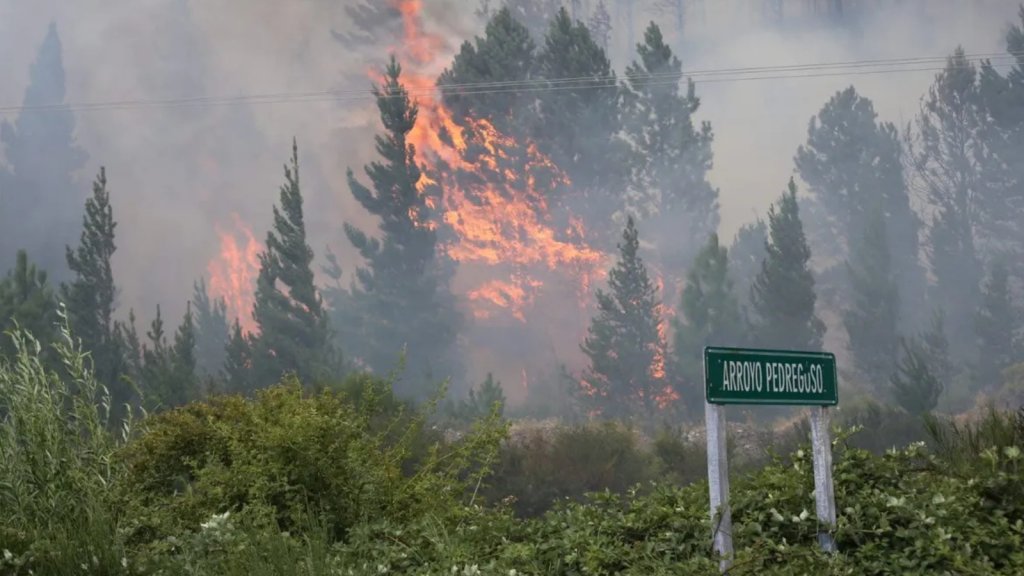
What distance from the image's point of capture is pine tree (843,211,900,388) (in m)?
48.3

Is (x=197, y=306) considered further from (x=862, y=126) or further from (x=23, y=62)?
(x=862, y=126)

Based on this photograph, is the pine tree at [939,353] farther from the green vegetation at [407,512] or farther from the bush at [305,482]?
the bush at [305,482]

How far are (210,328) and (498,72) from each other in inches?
782

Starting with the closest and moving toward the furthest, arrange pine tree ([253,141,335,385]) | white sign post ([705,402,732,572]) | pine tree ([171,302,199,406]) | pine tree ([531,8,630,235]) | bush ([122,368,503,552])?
white sign post ([705,402,732,572]) < bush ([122,368,503,552]) < pine tree ([171,302,199,406]) < pine tree ([253,141,335,385]) < pine tree ([531,8,630,235])

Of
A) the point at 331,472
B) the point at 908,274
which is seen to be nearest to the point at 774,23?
the point at 908,274

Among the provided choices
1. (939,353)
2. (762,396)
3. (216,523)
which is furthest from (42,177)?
(762,396)

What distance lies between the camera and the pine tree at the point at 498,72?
55500mm

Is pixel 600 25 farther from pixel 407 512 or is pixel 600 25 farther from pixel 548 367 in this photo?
pixel 407 512

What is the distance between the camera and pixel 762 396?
244 inches

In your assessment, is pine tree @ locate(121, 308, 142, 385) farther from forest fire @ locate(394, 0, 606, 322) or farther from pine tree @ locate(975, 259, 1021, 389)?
pine tree @ locate(975, 259, 1021, 389)

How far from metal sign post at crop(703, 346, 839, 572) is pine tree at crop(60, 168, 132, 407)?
3492 centimetres

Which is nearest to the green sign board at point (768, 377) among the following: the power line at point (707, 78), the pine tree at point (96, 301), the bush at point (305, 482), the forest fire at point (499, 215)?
the bush at point (305, 482)

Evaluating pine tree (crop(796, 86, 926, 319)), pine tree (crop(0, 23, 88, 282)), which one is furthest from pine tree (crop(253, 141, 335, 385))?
pine tree (crop(796, 86, 926, 319))

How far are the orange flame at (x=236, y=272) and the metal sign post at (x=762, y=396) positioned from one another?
59.6 metres
